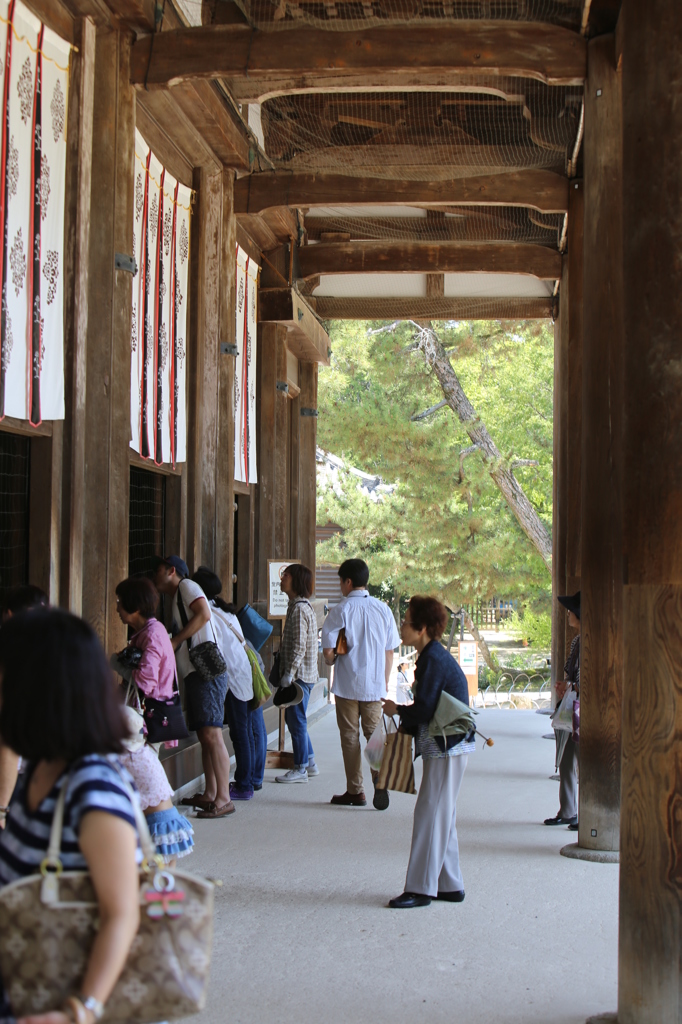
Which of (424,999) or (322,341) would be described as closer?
(424,999)

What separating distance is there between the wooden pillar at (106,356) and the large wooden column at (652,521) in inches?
119

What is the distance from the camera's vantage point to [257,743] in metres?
7.11

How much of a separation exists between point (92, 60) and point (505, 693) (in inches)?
736

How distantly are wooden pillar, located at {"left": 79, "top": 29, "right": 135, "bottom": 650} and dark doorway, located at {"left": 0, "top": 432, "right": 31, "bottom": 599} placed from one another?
0.36 metres

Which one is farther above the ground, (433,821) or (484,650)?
(433,821)

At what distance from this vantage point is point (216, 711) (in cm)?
611

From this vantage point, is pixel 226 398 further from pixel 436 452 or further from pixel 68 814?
pixel 436 452

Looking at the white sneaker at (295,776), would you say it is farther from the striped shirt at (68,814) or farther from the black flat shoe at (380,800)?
the striped shirt at (68,814)

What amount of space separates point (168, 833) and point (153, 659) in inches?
36.7

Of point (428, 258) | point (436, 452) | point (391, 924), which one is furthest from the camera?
point (436, 452)

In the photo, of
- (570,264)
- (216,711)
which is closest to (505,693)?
(570,264)

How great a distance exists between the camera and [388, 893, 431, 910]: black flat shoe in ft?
15.0

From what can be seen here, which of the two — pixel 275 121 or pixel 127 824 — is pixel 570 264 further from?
pixel 127 824

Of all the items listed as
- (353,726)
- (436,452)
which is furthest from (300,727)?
(436,452)
